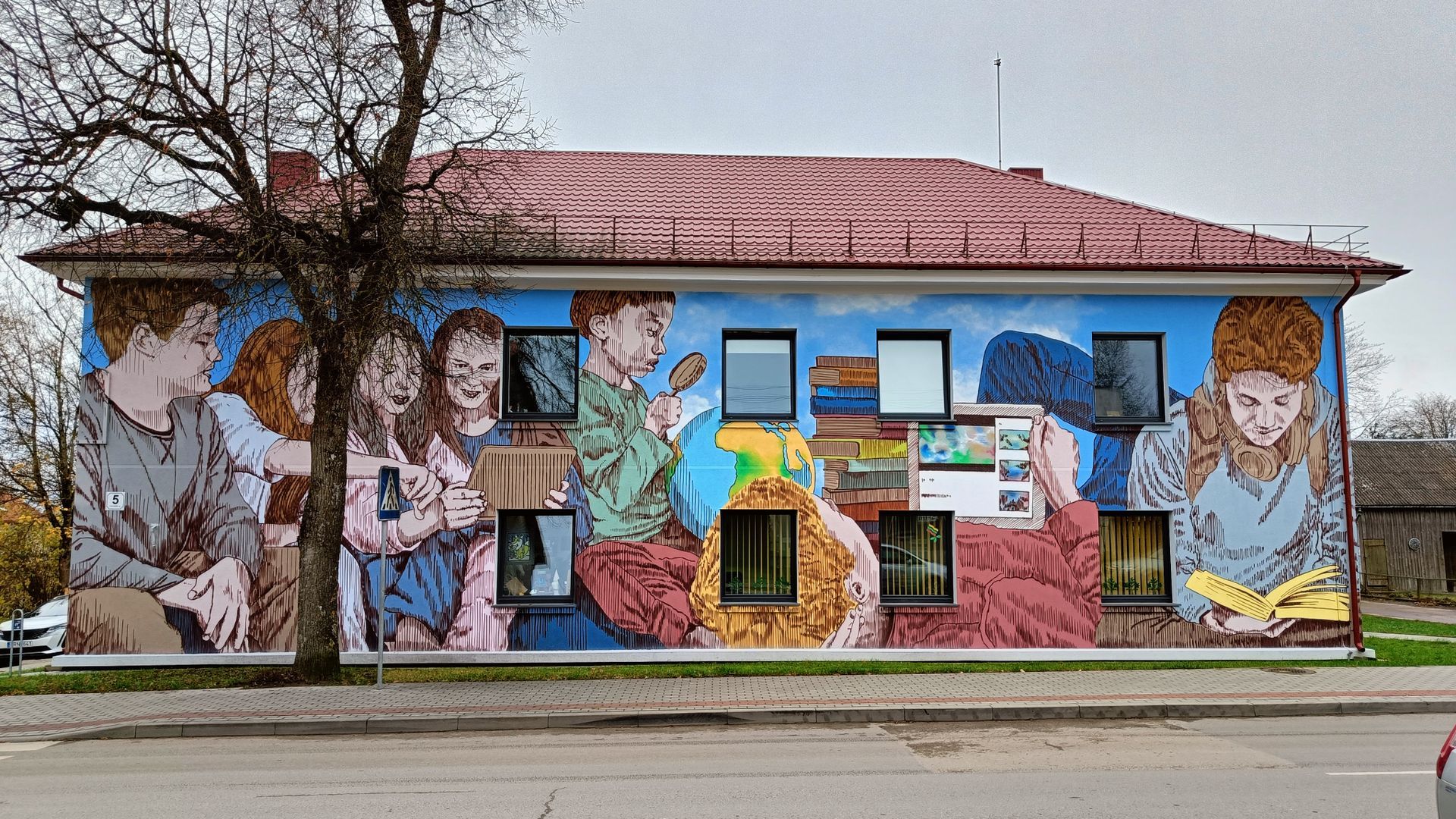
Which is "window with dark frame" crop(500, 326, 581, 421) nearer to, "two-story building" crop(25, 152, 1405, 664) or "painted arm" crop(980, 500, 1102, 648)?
"two-story building" crop(25, 152, 1405, 664)

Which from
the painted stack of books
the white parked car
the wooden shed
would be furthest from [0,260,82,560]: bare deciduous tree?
the wooden shed

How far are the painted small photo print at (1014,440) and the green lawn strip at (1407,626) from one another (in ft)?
28.6

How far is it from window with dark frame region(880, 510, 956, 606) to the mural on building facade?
43mm

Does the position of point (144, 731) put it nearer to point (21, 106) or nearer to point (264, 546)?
point (264, 546)

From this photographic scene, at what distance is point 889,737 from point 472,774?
399 centimetres

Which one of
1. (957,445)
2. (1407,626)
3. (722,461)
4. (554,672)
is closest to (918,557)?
(957,445)

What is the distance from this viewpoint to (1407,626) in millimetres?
20672

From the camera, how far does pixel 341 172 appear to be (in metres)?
11.8

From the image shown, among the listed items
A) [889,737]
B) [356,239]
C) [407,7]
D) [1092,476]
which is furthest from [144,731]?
[1092,476]

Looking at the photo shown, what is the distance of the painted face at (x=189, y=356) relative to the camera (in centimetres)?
1473

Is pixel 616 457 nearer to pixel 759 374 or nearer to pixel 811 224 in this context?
pixel 759 374

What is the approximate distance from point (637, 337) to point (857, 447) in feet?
12.1

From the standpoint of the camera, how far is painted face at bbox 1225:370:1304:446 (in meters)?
15.2

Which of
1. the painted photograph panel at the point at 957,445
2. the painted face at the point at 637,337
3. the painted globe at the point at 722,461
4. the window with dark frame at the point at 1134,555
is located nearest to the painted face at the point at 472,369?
the painted face at the point at 637,337
